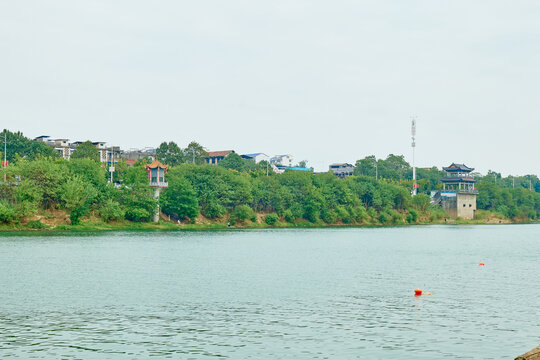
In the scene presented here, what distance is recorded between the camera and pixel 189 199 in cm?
12800

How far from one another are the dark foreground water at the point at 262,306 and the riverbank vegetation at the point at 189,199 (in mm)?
40654

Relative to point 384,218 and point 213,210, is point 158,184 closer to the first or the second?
point 213,210

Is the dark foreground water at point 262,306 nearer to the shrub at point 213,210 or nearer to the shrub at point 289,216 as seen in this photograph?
the shrub at point 213,210

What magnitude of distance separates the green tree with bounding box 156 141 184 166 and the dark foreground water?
111337mm

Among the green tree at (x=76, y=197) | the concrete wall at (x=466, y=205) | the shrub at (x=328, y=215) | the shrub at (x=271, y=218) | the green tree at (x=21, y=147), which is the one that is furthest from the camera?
the concrete wall at (x=466, y=205)

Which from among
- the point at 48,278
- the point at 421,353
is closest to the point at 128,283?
the point at 48,278

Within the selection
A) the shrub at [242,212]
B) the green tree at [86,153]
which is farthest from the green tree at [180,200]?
the green tree at [86,153]

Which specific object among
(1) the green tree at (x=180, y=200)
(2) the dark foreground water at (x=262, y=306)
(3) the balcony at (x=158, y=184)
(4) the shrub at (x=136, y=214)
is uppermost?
(3) the balcony at (x=158, y=184)

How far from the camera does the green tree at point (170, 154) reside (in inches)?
7120

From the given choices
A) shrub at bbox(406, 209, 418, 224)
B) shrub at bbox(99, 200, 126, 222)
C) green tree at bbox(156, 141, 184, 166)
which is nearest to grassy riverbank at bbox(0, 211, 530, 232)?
shrub at bbox(406, 209, 418, 224)

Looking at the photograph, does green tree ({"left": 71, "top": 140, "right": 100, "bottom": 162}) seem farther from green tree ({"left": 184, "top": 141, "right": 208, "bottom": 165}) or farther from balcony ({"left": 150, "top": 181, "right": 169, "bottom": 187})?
green tree ({"left": 184, "top": 141, "right": 208, "bottom": 165})

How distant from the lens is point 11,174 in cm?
10931

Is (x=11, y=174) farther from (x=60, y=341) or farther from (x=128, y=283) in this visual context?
(x=60, y=341)

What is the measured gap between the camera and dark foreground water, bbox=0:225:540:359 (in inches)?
1047
